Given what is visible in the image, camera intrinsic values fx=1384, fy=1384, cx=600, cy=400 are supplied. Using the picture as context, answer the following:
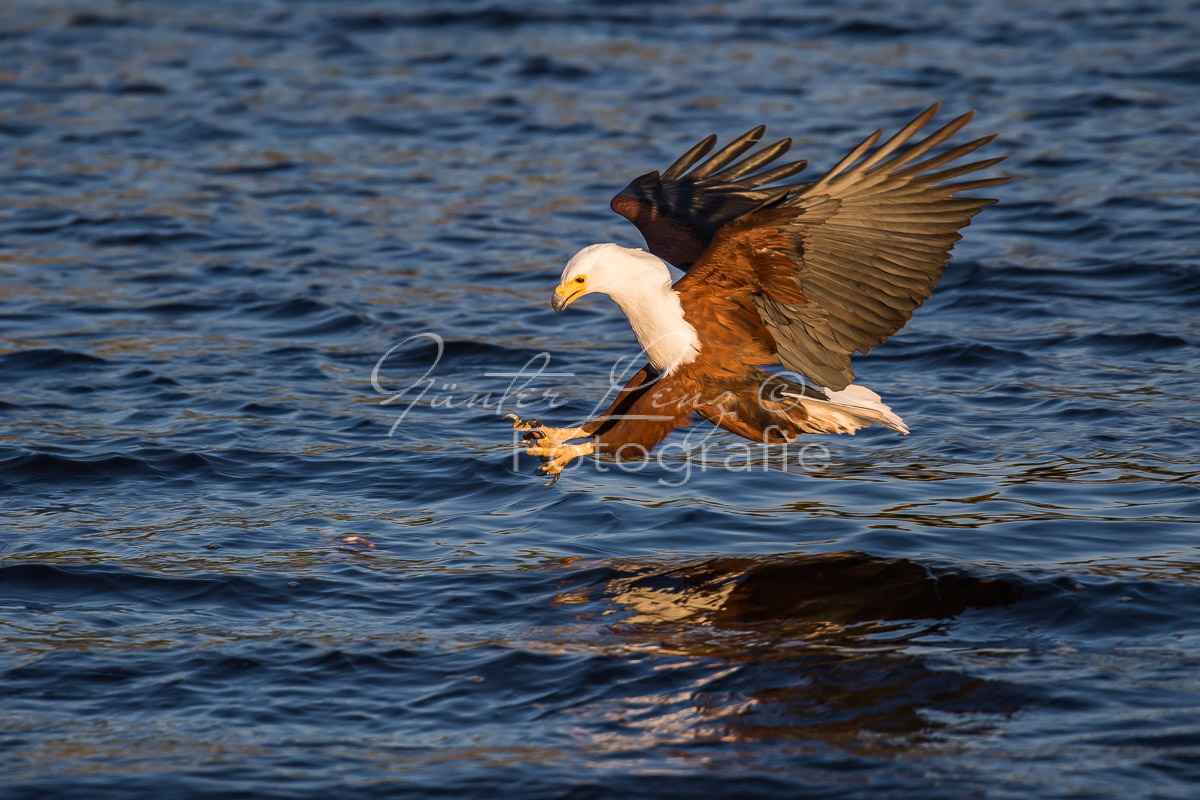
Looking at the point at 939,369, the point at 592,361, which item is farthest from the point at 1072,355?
the point at 592,361

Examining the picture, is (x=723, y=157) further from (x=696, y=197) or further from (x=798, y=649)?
(x=798, y=649)

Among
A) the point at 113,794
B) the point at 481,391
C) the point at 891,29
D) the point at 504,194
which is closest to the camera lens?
the point at 113,794

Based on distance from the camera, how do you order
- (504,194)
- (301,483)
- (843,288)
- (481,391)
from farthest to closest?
(504,194), (481,391), (301,483), (843,288)

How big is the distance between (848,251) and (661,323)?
0.73 m

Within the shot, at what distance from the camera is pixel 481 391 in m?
7.42

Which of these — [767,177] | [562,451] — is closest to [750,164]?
[767,177]

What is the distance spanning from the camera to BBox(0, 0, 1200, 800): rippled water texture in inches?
162

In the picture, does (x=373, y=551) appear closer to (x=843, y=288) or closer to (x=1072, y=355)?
(x=843, y=288)

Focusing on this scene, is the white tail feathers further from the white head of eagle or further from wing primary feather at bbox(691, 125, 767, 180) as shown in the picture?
wing primary feather at bbox(691, 125, 767, 180)

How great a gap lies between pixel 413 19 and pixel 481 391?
30.5 ft

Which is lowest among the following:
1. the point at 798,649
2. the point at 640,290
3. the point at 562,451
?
the point at 798,649

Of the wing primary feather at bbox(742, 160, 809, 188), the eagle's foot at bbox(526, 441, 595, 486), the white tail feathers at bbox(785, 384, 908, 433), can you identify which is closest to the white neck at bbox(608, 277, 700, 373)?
the eagle's foot at bbox(526, 441, 595, 486)

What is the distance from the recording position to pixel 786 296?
16.4 ft

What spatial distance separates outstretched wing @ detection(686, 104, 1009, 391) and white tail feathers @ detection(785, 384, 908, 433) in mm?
265
